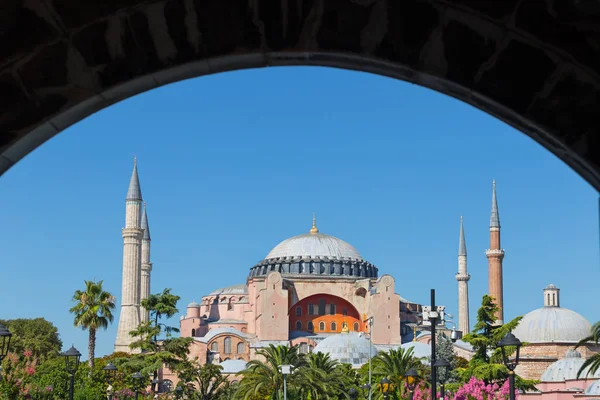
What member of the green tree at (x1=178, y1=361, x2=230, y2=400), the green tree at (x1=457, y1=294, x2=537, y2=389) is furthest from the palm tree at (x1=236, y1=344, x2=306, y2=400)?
the green tree at (x1=178, y1=361, x2=230, y2=400)

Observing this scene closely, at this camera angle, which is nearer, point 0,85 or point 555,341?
point 0,85

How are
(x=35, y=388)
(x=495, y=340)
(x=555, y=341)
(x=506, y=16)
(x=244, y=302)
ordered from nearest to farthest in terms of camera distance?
(x=506, y=16) → (x=35, y=388) → (x=495, y=340) → (x=555, y=341) → (x=244, y=302)

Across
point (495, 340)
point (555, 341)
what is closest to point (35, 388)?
point (495, 340)

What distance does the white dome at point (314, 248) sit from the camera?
95.8 metres

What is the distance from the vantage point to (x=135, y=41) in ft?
8.70

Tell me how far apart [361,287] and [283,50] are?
286ft

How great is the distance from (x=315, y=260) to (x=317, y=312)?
627cm

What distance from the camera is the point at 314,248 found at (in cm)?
9656

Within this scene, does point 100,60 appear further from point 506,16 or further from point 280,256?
point 280,256

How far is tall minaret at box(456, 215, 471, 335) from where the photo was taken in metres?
98.5

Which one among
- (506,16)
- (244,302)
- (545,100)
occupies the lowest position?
(545,100)

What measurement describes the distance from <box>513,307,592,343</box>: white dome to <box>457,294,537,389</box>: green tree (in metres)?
25.3

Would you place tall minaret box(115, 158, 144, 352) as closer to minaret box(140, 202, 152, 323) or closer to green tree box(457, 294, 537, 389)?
minaret box(140, 202, 152, 323)

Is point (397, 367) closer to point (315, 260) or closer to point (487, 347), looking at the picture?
point (487, 347)
